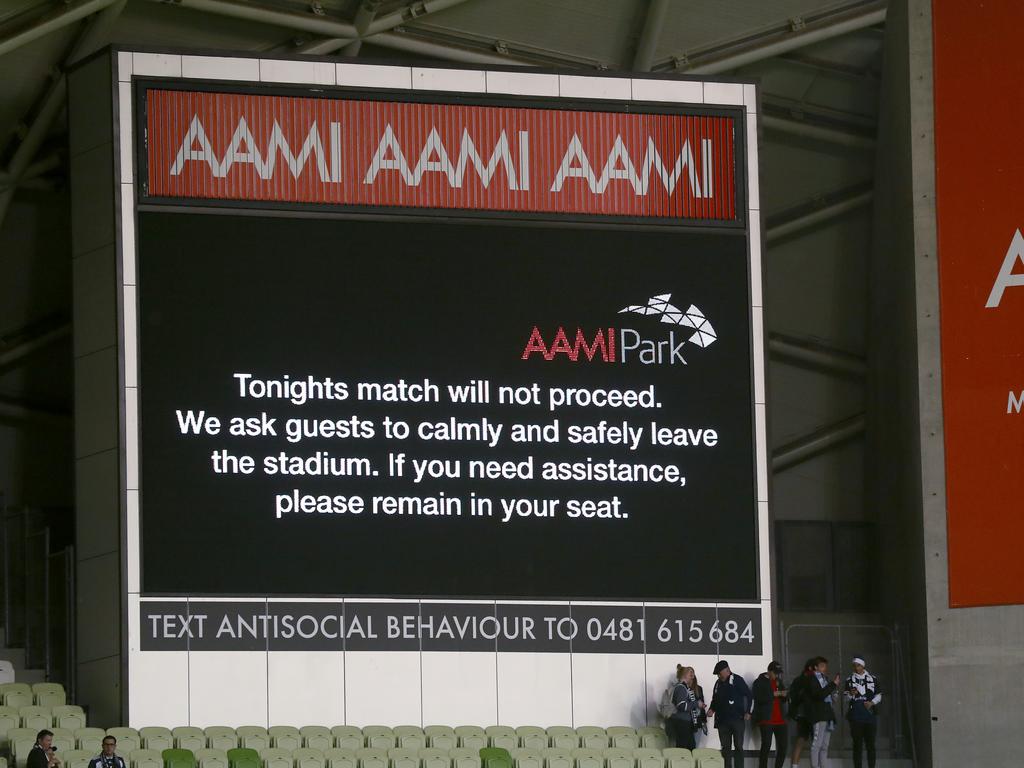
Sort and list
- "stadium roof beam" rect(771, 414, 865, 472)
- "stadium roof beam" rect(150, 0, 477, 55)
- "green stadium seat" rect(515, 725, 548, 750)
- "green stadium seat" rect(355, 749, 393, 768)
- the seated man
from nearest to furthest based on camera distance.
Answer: the seated man → "green stadium seat" rect(355, 749, 393, 768) → "green stadium seat" rect(515, 725, 548, 750) → "stadium roof beam" rect(150, 0, 477, 55) → "stadium roof beam" rect(771, 414, 865, 472)

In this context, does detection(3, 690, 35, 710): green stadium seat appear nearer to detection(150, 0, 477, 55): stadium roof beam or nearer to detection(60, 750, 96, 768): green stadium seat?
detection(60, 750, 96, 768): green stadium seat

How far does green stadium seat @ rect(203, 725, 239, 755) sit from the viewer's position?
17.9m

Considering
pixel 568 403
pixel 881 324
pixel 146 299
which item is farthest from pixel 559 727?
pixel 881 324

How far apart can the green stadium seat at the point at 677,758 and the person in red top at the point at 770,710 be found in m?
1.11

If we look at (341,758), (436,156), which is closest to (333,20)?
(436,156)

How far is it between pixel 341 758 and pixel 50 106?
1038cm

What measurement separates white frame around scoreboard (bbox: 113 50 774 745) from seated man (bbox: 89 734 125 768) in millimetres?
2015

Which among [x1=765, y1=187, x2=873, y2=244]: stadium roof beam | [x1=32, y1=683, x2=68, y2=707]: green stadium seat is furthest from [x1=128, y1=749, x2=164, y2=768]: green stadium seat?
[x1=765, y1=187, x2=873, y2=244]: stadium roof beam

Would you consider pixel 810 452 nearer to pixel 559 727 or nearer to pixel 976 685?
pixel 976 685

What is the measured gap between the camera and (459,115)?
2016 centimetres

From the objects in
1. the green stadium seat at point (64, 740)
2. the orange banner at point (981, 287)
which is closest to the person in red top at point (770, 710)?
the orange banner at point (981, 287)

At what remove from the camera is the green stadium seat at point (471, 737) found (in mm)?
18641

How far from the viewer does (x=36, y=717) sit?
1808cm

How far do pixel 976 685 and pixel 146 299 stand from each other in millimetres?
10351
